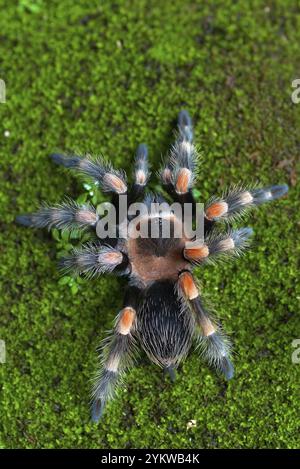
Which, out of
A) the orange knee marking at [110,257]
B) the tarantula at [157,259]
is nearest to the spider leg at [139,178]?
the tarantula at [157,259]

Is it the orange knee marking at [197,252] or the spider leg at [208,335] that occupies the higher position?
the orange knee marking at [197,252]

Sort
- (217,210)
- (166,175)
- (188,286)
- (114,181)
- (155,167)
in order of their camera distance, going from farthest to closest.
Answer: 1. (155,167)
2. (166,175)
3. (114,181)
4. (217,210)
5. (188,286)

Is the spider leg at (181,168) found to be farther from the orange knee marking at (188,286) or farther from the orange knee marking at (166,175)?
the orange knee marking at (188,286)

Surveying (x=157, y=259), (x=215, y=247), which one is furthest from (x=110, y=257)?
(x=215, y=247)

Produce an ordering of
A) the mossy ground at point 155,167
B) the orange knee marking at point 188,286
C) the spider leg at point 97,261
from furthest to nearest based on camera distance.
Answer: the mossy ground at point 155,167 < the spider leg at point 97,261 < the orange knee marking at point 188,286

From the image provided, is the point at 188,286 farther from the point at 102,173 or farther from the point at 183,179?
the point at 102,173

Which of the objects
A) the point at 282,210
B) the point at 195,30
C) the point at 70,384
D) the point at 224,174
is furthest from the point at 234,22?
the point at 70,384
